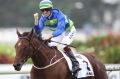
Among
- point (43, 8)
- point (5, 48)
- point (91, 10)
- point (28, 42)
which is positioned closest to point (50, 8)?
point (43, 8)

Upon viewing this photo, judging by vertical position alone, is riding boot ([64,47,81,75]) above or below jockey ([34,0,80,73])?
below

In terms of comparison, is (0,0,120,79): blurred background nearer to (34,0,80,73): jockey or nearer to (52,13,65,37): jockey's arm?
(34,0,80,73): jockey

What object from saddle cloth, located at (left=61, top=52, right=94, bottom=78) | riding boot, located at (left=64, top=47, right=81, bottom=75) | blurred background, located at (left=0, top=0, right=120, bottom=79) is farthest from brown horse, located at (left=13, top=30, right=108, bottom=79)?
blurred background, located at (left=0, top=0, right=120, bottom=79)

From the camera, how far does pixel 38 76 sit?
1144cm

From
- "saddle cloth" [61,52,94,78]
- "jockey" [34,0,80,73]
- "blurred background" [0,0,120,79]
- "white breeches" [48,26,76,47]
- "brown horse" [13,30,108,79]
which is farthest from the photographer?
"blurred background" [0,0,120,79]

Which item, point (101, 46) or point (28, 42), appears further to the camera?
point (101, 46)

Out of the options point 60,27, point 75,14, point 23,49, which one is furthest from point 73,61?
point 75,14

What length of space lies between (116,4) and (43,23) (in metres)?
49.9

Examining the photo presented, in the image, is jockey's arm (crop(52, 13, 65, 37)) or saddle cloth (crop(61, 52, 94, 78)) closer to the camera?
jockey's arm (crop(52, 13, 65, 37))

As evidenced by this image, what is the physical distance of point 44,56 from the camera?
11.6m

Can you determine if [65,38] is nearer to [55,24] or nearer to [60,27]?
[55,24]

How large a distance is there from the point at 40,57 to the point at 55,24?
30.7 inches

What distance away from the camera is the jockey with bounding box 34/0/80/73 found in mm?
11711

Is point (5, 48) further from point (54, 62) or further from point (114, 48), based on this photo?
point (54, 62)
